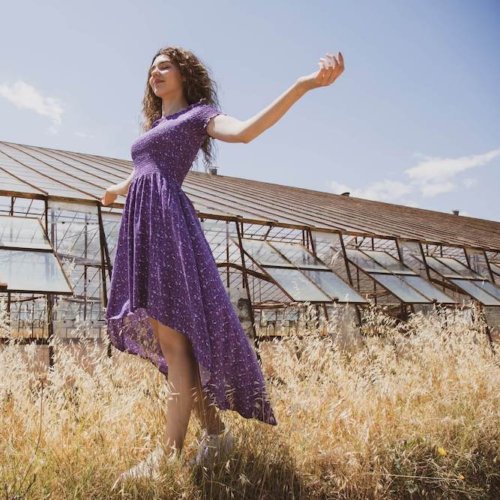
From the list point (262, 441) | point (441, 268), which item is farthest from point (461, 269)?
point (262, 441)

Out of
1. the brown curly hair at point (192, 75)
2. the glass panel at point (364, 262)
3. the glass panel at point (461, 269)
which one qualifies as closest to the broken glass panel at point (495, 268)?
the glass panel at point (461, 269)

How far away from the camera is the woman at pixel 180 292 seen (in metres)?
2.20

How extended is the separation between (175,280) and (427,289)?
6878 mm

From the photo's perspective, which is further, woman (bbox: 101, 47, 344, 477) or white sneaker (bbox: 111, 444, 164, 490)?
woman (bbox: 101, 47, 344, 477)

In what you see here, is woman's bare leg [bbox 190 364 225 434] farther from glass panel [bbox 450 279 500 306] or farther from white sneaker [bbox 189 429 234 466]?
glass panel [bbox 450 279 500 306]

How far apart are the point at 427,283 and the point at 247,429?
675cm

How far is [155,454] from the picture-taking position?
2125mm

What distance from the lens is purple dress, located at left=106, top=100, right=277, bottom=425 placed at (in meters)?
2.25

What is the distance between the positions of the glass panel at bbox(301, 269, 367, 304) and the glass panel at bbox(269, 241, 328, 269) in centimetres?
15

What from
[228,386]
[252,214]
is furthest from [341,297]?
[228,386]

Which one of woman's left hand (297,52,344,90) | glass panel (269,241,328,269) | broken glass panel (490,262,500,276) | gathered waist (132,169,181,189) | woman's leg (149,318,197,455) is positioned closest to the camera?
woman's left hand (297,52,344,90)

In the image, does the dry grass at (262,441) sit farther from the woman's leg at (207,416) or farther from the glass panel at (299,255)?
the glass panel at (299,255)

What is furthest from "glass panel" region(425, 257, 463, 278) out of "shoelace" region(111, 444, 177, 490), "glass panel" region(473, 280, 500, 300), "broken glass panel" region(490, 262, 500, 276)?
"shoelace" region(111, 444, 177, 490)

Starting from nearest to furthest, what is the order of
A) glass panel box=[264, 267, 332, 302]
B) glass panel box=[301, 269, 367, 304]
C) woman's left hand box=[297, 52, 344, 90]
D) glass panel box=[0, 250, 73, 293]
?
woman's left hand box=[297, 52, 344, 90]
glass panel box=[0, 250, 73, 293]
glass panel box=[264, 267, 332, 302]
glass panel box=[301, 269, 367, 304]
